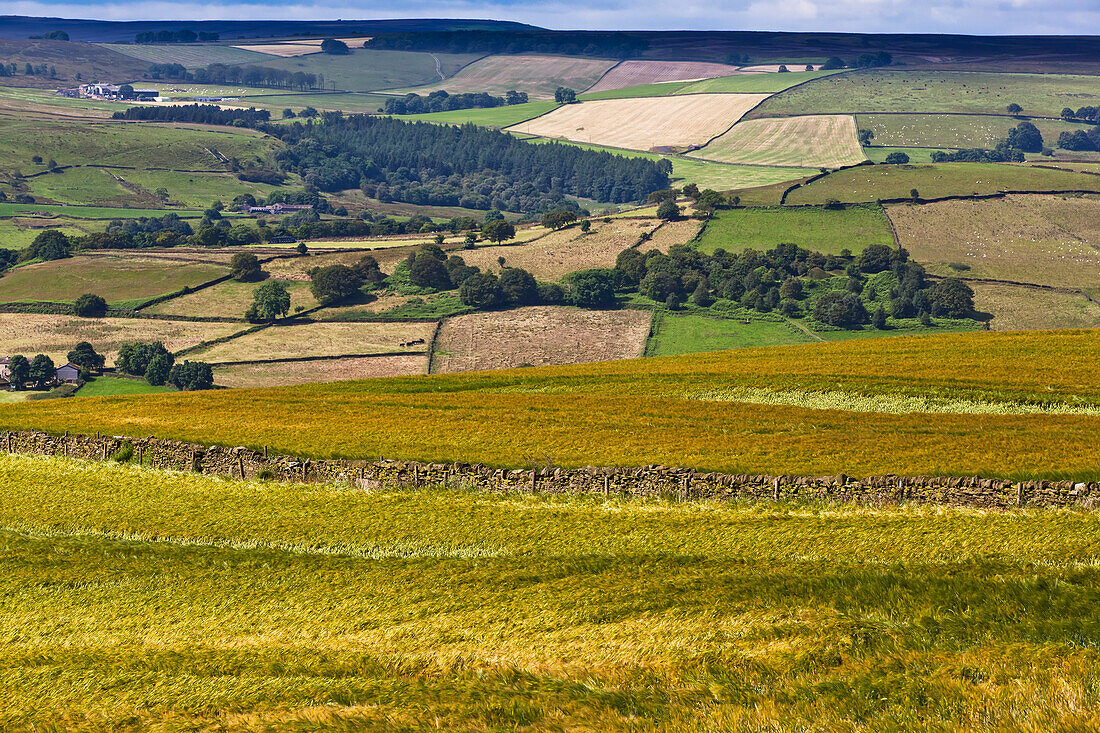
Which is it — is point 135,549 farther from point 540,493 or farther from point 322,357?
point 322,357

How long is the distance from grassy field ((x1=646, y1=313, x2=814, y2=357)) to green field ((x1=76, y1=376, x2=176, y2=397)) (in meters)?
80.9

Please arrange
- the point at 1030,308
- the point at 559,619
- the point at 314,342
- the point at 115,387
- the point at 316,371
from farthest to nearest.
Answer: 1. the point at 1030,308
2. the point at 314,342
3. the point at 316,371
4. the point at 115,387
5. the point at 559,619

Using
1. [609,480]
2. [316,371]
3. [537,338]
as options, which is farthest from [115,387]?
[609,480]

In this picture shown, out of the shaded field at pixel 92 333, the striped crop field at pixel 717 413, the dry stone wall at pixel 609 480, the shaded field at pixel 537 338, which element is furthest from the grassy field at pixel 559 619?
the shaded field at pixel 92 333

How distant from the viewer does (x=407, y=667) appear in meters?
21.0

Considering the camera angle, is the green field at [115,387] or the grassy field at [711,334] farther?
the grassy field at [711,334]

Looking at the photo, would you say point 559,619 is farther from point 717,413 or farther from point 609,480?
point 717,413

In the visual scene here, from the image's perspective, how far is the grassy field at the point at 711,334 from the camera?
169 metres

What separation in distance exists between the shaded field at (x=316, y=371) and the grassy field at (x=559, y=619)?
113 meters

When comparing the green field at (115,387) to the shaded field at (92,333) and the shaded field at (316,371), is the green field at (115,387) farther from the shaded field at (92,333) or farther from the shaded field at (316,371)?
the shaded field at (92,333)

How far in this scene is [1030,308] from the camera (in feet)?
582

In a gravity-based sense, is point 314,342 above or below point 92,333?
above

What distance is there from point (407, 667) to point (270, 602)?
7.47 m

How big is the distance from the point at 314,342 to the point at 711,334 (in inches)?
2818
